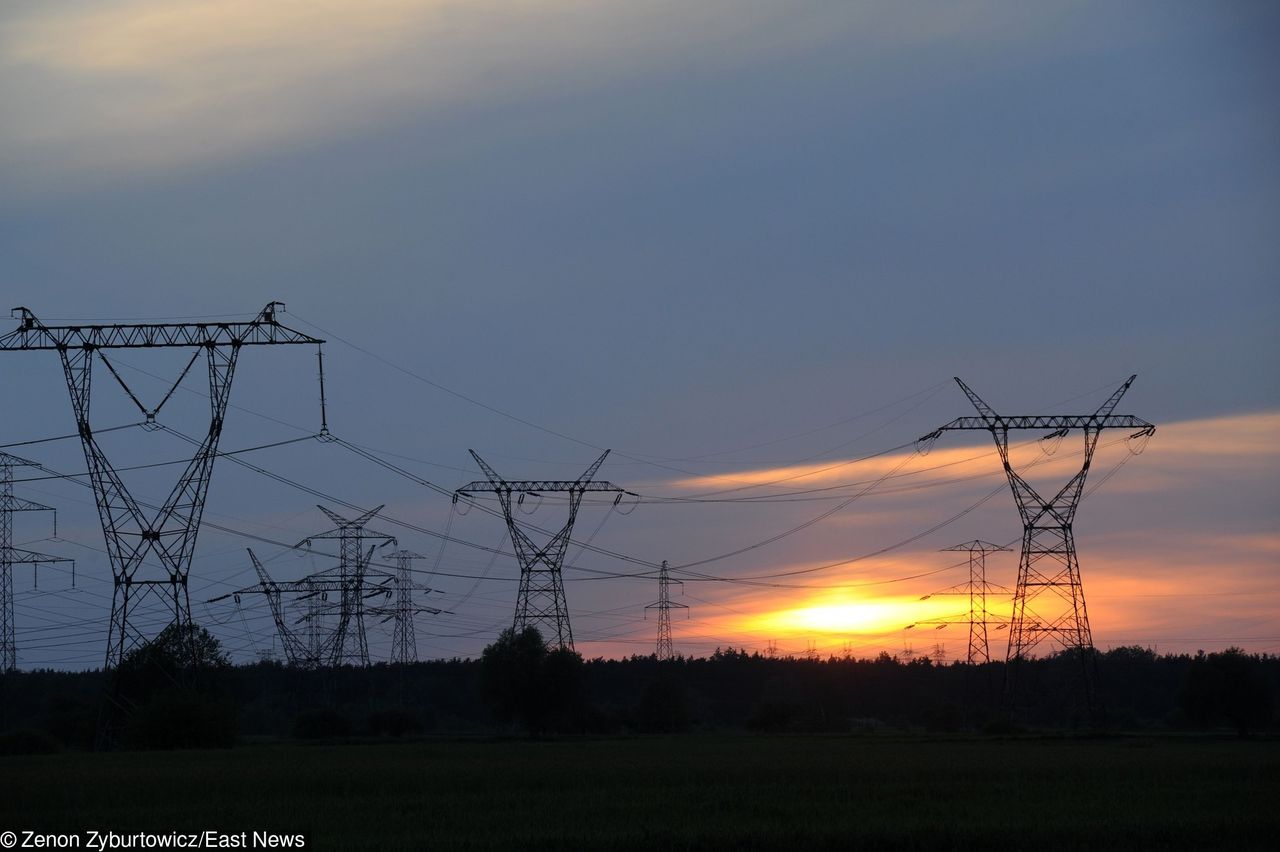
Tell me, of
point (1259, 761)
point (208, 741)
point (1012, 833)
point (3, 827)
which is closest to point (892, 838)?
point (1012, 833)

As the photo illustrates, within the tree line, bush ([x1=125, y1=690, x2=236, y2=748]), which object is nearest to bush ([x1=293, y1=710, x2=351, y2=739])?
the tree line

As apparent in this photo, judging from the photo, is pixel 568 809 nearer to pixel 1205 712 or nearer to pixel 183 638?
pixel 183 638

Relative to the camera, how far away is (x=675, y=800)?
39.9 m

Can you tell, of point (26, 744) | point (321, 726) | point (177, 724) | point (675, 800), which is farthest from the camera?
point (321, 726)

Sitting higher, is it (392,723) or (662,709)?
(392,723)

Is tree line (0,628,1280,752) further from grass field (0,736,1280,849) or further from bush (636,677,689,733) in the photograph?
grass field (0,736,1280,849)

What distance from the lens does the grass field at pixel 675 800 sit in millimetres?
32719

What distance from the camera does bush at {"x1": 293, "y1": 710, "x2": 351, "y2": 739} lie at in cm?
10506

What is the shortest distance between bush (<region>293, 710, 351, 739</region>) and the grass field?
44747mm

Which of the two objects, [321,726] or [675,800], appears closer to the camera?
[675,800]

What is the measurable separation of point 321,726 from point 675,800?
236 ft

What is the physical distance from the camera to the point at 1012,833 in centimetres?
3312

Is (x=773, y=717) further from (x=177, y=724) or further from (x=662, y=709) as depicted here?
(x=177, y=724)

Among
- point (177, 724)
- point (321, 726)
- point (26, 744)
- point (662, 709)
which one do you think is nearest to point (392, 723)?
point (321, 726)
